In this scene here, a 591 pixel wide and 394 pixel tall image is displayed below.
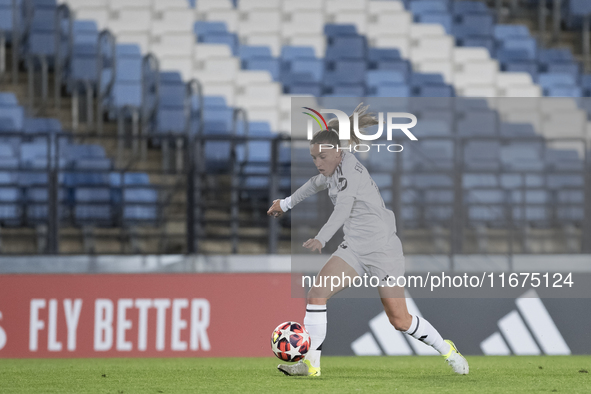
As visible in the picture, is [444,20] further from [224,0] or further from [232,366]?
[232,366]

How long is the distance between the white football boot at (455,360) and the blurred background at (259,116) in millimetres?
2046

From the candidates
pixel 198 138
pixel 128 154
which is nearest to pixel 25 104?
pixel 128 154

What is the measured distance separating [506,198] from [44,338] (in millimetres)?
4154

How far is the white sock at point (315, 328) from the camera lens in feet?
15.6

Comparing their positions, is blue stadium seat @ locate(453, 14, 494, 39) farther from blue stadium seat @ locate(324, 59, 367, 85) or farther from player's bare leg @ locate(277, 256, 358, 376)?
player's bare leg @ locate(277, 256, 358, 376)

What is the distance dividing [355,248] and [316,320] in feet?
1.60

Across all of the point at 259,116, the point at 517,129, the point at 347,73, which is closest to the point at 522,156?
the point at 517,129

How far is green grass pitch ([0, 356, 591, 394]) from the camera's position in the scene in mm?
4289

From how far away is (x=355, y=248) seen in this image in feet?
15.7

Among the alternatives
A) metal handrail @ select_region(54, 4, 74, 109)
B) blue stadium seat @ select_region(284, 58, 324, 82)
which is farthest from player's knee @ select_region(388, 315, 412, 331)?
blue stadium seat @ select_region(284, 58, 324, 82)

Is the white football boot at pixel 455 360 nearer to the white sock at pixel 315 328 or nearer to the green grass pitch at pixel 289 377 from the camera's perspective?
the green grass pitch at pixel 289 377

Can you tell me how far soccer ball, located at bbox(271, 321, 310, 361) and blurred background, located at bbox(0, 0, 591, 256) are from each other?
7.32 feet

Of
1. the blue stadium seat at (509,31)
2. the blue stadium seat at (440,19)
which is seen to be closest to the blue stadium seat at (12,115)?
the blue stadium seat at (440,19)

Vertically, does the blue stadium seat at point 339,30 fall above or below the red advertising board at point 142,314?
above
